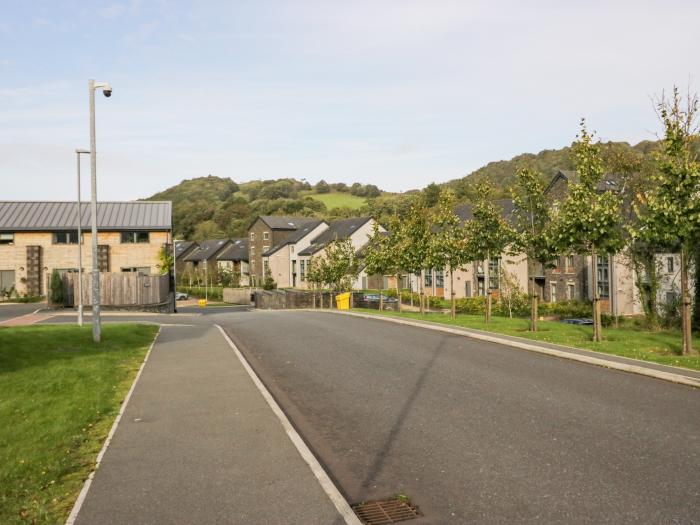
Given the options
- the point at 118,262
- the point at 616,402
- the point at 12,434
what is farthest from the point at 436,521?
the point at 118,262

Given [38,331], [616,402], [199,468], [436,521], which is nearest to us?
[436,521]

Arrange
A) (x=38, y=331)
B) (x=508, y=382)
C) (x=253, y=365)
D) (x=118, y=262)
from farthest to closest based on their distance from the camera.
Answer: (x=118, y=262) < (x=38, y=331) < (x=253, y=365) < (x=508, y=382)

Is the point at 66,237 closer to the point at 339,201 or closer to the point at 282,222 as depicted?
the point at 282,222

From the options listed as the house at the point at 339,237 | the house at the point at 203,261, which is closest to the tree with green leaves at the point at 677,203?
the house at the point at 339,237

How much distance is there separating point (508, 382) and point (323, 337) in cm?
971

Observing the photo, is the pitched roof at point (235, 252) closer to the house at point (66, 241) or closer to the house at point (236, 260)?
the house at point (236, 260)

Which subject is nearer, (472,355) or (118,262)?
(472,355)

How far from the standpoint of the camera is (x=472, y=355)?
15.5 metres

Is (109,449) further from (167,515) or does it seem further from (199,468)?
(167,515)

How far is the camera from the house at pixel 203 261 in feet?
302

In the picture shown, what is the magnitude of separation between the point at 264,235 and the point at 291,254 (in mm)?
8687

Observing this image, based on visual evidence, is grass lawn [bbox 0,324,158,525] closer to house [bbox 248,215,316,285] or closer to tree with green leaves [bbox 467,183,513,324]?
tree with green leaves [bbox 467,183,513,324]

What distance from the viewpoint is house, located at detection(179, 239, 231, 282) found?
302 ft

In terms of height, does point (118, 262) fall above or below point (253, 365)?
above
